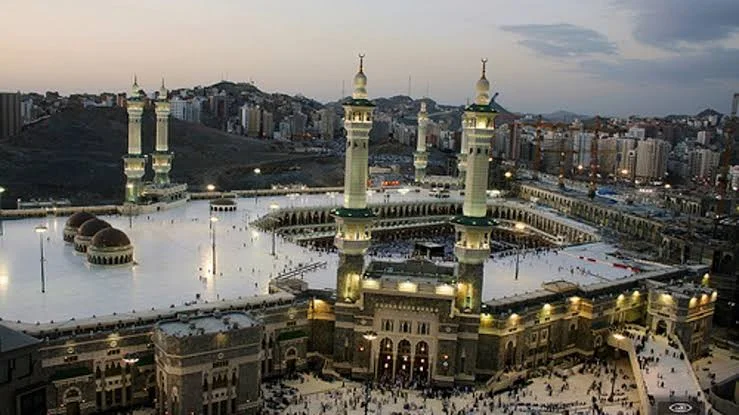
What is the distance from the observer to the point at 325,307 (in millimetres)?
29031

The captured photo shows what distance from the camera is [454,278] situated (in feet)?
94.4

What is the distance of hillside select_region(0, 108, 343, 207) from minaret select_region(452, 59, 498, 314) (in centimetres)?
6077

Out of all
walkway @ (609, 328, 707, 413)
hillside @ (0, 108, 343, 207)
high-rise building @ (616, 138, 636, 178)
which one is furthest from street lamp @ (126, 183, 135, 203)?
high-rise building @ (616, 138, 636, 178)

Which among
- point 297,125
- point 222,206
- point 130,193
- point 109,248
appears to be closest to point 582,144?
point 297,125

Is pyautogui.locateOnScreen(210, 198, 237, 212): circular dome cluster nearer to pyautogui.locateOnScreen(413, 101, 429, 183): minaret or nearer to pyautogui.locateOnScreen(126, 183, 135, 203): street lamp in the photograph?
pyautogui.locateOnScreen(126, 183, 135, 203): street lamp

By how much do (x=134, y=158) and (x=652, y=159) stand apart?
86.3 metres

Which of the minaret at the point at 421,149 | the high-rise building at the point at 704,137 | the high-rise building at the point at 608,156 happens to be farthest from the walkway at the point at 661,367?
the high-rise building at the point at 704,137

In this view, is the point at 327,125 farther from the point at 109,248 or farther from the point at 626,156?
the point at 109,248

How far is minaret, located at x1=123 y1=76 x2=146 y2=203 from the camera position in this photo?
46.8 meters

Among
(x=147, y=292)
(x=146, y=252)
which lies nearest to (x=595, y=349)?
(x=147, y=292)

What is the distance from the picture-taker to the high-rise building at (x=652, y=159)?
109887 millimetres

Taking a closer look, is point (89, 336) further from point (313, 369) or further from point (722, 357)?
point (722, 357)

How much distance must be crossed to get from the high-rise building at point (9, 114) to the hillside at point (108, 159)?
6.00 meters

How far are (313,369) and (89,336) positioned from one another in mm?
8893
